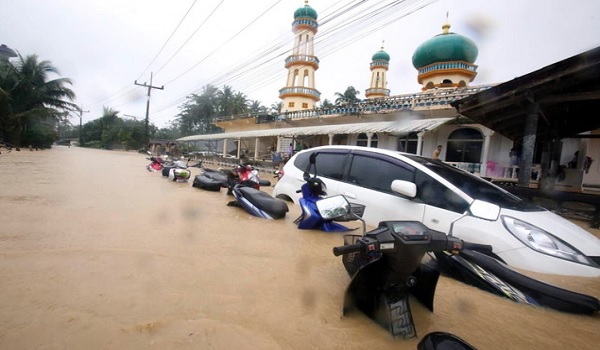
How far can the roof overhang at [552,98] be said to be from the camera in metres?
4.81

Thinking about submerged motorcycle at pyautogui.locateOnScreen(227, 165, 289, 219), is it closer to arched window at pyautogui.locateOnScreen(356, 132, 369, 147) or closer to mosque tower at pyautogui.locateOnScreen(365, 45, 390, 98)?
arched window at pyautogui.locateOnScreen(356, 132, 369, 147)

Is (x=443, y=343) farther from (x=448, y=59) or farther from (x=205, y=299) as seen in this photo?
(x=448, y=59)

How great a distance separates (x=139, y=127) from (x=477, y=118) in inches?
2028

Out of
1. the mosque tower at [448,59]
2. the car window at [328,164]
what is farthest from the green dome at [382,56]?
the car window at [328,164]

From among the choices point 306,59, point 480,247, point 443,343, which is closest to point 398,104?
point 480,247

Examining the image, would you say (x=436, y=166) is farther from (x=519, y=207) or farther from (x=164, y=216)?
(x=164, y=216)

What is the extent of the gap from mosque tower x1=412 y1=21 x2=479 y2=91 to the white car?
1524 cm

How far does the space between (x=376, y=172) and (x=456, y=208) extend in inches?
41.0

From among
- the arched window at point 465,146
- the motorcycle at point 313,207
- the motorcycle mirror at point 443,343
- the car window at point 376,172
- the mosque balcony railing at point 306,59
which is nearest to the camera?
the motorcycle mirror at point 443,343

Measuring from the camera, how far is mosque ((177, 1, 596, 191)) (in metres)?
11.6

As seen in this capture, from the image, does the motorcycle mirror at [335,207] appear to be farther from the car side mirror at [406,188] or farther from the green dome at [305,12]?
Answer: the green dome at [305,12]

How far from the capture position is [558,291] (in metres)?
2.06

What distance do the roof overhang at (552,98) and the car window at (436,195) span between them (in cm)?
386

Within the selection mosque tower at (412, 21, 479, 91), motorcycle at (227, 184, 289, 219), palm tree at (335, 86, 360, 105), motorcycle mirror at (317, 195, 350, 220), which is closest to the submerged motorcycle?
motorcycle at (227, 184, 289, 219)
